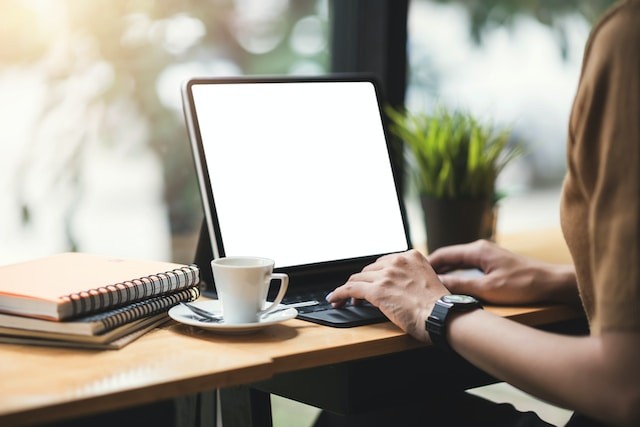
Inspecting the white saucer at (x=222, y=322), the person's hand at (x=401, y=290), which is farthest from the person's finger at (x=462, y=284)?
the white saucer at (x=222, y=322)

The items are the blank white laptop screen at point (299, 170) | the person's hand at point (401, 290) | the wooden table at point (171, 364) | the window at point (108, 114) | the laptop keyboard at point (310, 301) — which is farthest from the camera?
the window at point (108, 114)

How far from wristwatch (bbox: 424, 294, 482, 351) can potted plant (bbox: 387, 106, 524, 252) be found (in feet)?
1.91

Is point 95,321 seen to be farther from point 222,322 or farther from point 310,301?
point 310,301

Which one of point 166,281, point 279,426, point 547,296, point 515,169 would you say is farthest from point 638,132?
point 515,169

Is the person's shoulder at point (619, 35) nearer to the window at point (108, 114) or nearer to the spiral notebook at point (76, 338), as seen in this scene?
Answer: the spiral notebook at point (76, 338)

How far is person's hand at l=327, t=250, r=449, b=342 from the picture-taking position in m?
1.08

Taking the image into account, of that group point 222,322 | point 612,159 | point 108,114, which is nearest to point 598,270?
point 612,159

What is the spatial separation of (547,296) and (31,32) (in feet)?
3.49

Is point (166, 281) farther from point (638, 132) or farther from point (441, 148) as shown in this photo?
point (441, 148)

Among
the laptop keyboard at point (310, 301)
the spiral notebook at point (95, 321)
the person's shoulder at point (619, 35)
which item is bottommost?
the laptop keyboard at point (310, 301)

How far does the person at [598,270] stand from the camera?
2.86 feet

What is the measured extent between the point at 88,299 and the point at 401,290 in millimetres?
403

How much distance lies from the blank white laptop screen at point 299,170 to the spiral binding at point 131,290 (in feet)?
0.45

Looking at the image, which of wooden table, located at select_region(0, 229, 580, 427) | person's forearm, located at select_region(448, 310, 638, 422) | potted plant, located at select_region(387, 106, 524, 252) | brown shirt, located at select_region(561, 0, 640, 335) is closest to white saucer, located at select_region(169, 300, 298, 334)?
wooden table, located at select_region(0, 229, 580, 427)
